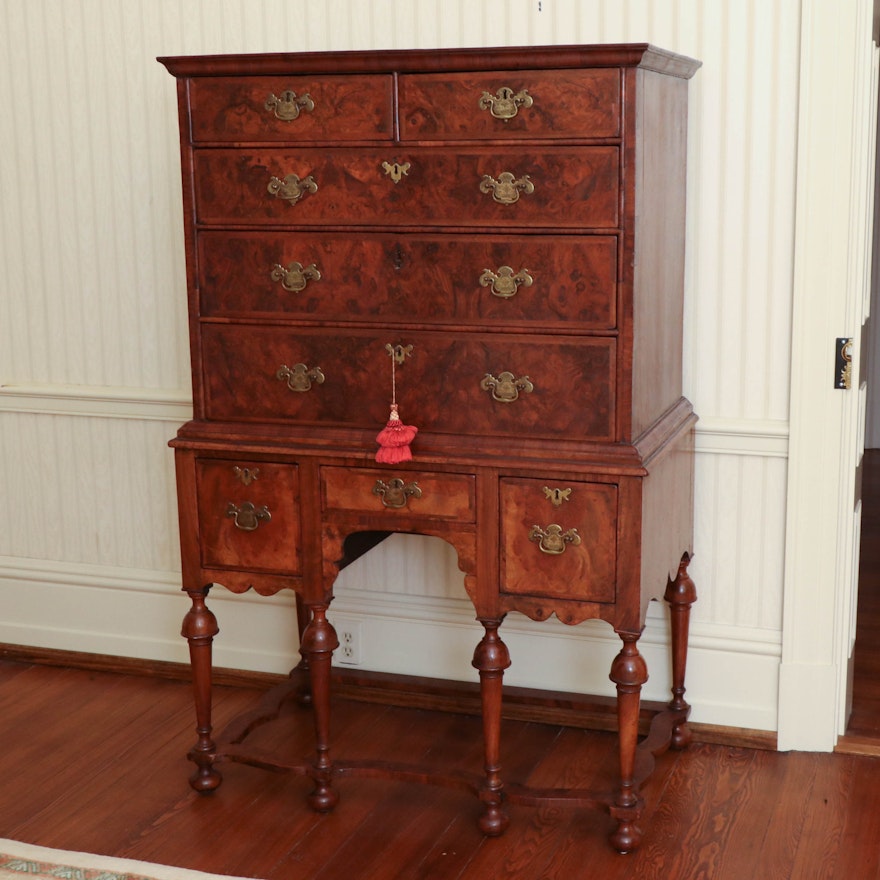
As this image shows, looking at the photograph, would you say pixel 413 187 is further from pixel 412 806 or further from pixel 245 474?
pixel 412 806

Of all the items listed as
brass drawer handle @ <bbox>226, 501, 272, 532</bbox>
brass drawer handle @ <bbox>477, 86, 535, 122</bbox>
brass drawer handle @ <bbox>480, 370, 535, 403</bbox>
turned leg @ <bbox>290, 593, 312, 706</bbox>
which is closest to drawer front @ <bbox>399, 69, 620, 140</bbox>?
brass drawer handle @ <bbox>477, 86, 535, 122</bbox>

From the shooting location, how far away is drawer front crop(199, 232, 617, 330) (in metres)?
2.62

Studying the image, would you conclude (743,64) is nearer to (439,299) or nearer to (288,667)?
(439,299)

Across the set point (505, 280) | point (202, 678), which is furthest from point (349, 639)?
point (505, 280)

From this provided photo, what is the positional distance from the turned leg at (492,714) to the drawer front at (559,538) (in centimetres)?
15

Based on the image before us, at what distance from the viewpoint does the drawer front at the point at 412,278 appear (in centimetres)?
262

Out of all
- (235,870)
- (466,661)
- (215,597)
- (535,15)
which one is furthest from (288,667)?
(535,15)

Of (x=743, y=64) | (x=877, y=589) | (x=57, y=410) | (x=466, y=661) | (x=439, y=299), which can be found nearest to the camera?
(x=439, y=299)

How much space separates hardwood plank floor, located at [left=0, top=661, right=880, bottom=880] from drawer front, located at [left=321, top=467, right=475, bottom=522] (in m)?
0.73

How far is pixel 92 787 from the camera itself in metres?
3.14

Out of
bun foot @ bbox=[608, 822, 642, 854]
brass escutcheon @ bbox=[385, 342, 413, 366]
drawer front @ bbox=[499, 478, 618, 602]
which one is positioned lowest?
bun foot @ bbox=[608, 822, 642, 854]

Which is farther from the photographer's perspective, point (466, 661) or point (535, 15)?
point (466, 661)

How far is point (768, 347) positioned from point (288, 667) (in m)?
1.62

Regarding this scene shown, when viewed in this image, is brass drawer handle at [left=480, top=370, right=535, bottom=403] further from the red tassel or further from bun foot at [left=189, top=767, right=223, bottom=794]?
bun foot at [left=189, top=767, right=223, bottom=794]
